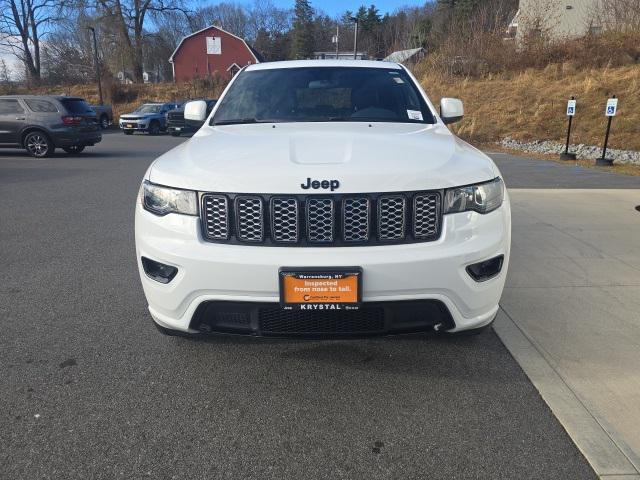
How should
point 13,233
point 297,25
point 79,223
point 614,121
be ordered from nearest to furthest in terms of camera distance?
point 13,233, point 79,223, point 614,121, point 297,25

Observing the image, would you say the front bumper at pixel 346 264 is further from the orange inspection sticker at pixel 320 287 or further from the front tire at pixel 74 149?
the front tire at pixel 74 149

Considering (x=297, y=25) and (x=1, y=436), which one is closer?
(x=1, y=436)

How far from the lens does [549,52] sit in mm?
24406

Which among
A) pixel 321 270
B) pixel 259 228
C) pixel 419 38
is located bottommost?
pixel 321 270

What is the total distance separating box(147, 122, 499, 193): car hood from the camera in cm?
237

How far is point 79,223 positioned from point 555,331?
5.66 metres

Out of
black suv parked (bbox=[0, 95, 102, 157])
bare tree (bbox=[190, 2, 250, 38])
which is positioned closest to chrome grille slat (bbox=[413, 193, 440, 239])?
black suv parked (bbox=[0, 95, 102, 157])

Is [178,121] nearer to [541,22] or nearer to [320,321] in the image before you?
[320,321]

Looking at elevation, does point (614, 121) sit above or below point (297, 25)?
below

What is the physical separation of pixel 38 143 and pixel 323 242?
14.4 meters

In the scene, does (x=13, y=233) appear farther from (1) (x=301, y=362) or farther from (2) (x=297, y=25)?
(2) (x=297, y=25)

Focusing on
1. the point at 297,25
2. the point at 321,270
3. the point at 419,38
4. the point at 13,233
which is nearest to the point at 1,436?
the point at 321,270

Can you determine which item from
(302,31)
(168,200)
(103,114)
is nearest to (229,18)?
(302,31)

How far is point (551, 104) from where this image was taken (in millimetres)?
19406
